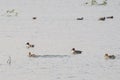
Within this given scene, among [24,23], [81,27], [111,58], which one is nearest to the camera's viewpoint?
[111,58]

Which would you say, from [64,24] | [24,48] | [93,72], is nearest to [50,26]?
[64,24]

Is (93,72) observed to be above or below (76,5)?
below

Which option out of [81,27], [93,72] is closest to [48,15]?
[81,27]

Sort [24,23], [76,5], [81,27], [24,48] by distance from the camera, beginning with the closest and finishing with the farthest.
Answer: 1. [24,48]
2. [81,27]
3. [24,23]
4. [76,5]

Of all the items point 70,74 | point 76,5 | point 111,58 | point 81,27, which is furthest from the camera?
point 76,5

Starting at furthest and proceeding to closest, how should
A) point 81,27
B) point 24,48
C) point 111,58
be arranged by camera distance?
point 81,27
point 24,48
point 111,58

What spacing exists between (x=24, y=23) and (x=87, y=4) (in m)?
10.6

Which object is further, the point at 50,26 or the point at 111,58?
the point at 50,26

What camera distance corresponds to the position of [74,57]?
51.6ft

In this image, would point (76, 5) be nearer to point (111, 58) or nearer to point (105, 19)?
point (105, 19)

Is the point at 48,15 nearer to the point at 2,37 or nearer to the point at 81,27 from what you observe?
the point at 81,27

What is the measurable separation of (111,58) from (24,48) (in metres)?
3.95

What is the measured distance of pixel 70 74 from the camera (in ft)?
44.1

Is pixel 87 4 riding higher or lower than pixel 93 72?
higher
